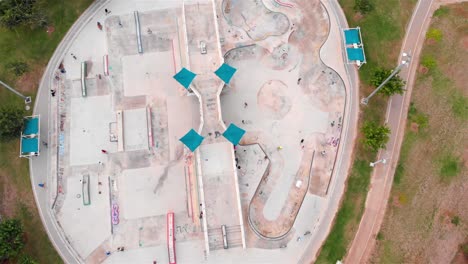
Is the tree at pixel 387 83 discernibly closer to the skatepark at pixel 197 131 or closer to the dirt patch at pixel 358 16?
the skatepark at pixel 197 131

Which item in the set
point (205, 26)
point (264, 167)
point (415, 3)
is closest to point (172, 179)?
point (264, 167)

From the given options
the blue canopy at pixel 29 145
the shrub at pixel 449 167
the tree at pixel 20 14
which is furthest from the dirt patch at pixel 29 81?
the shrub at pixel 449 167

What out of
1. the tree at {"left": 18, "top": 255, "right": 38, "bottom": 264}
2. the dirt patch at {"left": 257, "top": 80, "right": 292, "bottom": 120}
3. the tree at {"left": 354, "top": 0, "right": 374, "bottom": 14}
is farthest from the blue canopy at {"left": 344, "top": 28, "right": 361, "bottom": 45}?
the tree at {"left": 18, "top": 255, "right": 38, "bottom": 264}

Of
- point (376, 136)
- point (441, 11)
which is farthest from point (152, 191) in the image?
point (441, 11)

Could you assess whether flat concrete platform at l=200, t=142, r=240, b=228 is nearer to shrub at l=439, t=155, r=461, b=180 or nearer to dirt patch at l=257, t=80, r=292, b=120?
dirt patch at l=257, t=80, r=292, b=120

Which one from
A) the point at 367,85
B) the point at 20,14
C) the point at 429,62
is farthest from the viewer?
the point at 367,85

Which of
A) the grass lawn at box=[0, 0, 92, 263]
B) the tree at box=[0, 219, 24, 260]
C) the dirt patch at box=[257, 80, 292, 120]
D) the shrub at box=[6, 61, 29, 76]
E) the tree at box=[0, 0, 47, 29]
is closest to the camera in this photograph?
the tree at box=[0, 219, 24, 260]

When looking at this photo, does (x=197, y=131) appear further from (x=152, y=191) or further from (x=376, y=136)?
(x=376, y=136)
